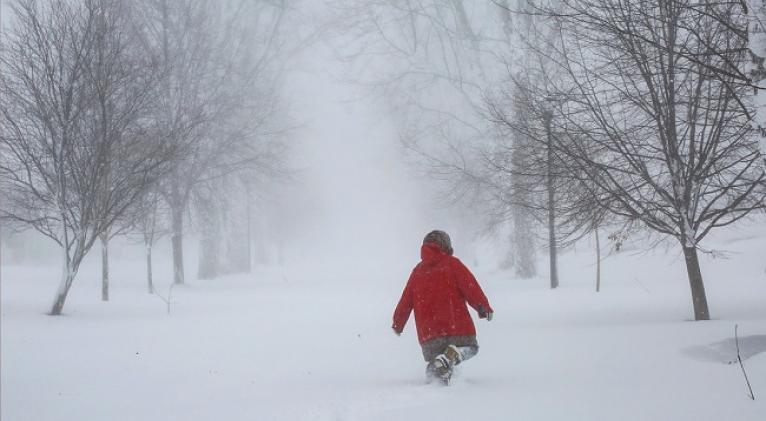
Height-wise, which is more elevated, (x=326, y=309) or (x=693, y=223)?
(x=693, y=223)

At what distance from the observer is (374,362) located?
25.7 ft

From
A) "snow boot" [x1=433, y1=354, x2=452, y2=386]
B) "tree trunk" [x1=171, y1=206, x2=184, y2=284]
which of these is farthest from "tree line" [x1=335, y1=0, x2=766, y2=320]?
"tree trunk" [x1=171, y1=206, x2=184, y2=284]

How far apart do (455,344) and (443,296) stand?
1.49 feet

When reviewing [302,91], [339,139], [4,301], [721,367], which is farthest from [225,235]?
[339,139]

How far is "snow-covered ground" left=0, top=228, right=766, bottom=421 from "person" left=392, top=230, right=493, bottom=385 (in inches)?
14.4

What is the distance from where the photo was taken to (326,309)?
14.2 m

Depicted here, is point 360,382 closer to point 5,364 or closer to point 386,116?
point 5,364

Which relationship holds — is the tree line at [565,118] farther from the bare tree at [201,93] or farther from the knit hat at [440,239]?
the bare tree at [201,93]

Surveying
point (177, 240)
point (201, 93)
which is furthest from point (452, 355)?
point (201, 93)

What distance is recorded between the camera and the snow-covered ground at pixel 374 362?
4797mm

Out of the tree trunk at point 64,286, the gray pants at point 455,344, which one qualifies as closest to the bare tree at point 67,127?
the tree trunk at point 64,286

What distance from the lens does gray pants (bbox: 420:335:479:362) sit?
561 centimetres

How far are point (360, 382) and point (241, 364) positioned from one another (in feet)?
7.47

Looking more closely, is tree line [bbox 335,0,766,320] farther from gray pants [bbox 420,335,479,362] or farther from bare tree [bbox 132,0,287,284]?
bare tree [bbox 132,0,287,284]
